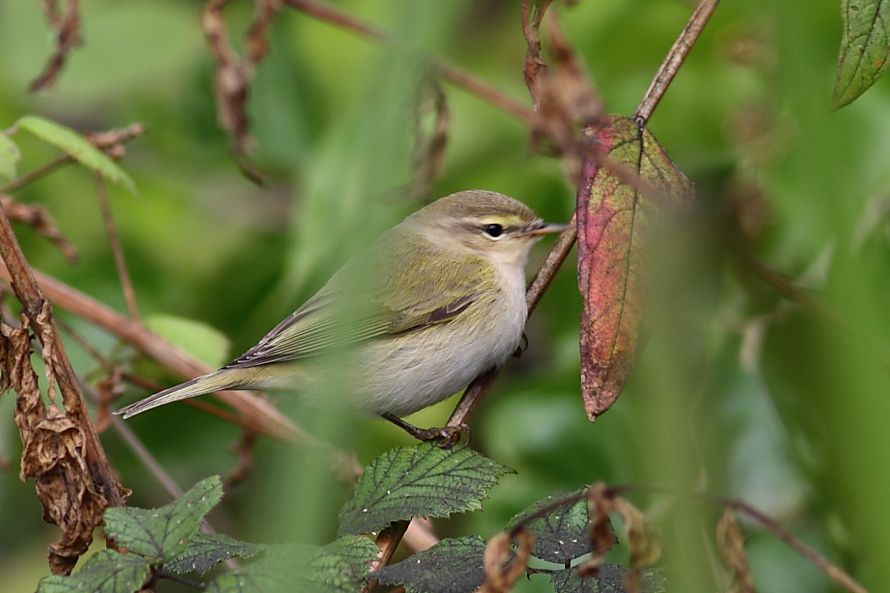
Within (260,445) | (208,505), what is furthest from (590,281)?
(260,445)

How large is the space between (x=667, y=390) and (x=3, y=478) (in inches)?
151

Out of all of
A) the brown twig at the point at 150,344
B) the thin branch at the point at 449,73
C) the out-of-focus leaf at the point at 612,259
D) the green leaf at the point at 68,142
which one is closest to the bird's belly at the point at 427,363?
the brown twig at the point at 150,344

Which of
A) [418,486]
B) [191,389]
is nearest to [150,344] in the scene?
[191,389]

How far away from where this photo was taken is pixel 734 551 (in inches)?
50.1

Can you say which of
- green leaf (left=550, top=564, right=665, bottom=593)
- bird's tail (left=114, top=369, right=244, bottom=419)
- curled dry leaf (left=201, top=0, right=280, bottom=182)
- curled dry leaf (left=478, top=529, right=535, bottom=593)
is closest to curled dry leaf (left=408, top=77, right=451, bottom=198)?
curled dry leaf (left=201, top=0, right=280, bottom=182)

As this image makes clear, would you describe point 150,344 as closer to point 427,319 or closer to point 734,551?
point 427,319

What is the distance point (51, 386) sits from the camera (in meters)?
1.62

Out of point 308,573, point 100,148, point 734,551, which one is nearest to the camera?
point 734,551

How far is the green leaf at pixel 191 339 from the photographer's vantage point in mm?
2883

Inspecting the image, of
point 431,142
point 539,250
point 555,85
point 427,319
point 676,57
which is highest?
point 676,57

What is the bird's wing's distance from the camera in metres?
2.81

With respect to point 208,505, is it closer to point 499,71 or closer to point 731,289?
point 731,289

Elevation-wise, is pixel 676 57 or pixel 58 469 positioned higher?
pixel 676 57

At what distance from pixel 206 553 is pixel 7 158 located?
111cm
